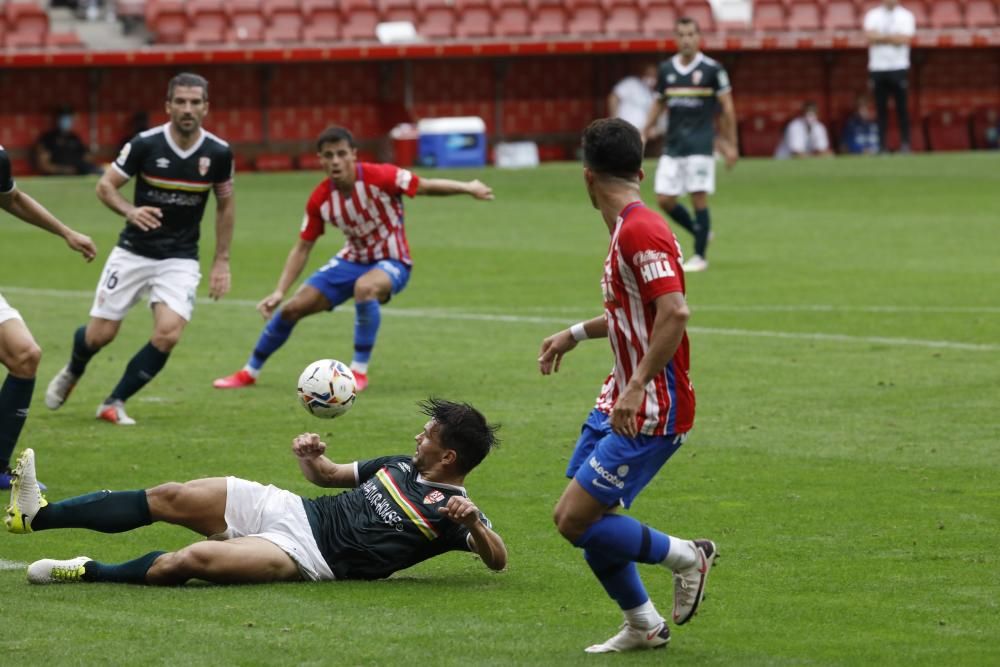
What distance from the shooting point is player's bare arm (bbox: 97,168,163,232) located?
10.5 m

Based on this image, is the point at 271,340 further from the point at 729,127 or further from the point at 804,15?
the point at 804,15

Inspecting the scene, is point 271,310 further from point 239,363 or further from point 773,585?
point 773,585

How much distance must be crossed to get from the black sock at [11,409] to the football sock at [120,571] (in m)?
2.22

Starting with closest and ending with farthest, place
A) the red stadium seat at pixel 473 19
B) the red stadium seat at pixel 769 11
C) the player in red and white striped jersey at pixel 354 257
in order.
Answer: the player in red and white striped jersey at pixel 354 257
the red stadium seat at pixel 473 19
the red stadium seat at pixel 769 11

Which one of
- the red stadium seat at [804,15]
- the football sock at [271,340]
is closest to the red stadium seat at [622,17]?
the red stadium seat at [804,15]

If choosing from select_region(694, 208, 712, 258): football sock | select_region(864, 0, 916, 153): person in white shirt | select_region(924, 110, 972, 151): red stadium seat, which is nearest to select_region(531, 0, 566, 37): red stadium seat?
select_region(864, 0, 916, 153): person in white shirt

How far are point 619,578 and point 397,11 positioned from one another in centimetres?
3096

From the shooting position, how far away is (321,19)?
1391 inches

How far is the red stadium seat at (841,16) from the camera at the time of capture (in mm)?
38625

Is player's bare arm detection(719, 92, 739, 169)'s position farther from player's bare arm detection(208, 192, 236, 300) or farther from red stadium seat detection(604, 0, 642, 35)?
red stadium seat detection(604, 0, 642, 35)

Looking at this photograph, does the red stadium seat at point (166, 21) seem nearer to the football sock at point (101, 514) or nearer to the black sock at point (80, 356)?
the black sock at point (80, 356)

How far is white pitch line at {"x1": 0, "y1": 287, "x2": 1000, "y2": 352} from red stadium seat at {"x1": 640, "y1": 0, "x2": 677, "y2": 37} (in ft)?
70.6

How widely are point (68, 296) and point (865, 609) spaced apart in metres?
12.9

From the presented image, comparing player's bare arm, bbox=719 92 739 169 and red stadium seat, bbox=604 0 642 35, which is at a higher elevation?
red stadium seat, bbox=604 0 642 35
